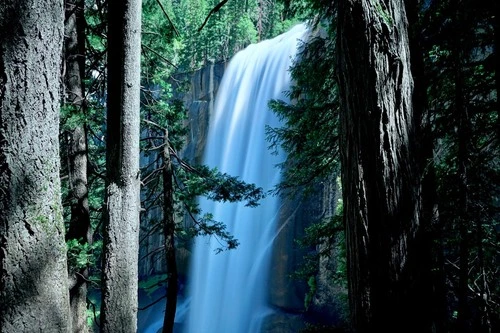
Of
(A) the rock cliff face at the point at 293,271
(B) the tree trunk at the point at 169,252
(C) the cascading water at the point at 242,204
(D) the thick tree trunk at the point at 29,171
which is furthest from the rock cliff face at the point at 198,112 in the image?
(D) the thick tree trunk at the point at 29,171

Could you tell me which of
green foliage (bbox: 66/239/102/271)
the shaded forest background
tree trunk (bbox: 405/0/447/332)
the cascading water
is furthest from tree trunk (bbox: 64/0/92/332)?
the cascading water

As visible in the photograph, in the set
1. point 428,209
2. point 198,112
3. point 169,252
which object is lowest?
point 169,252

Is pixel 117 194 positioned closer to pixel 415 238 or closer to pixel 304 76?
pixel 415 238

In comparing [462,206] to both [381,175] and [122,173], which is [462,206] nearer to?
[381,175]

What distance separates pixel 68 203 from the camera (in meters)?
6.11

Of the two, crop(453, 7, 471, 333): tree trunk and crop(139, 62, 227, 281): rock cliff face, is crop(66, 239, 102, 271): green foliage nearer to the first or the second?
crop(453, 7, 471, 333): tree trunk

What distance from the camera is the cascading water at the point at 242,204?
17734 mm

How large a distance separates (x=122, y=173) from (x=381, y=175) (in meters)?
2.84

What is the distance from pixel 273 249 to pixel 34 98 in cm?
1546

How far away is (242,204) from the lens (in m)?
20.5

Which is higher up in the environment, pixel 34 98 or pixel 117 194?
pixel 34 98

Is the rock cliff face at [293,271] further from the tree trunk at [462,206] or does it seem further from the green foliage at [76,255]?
the tree trunk at [462,206]

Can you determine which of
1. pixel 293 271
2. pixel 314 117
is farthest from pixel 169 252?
pixel 293 271

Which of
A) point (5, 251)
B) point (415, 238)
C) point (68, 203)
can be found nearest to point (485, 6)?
point (415, 238)
